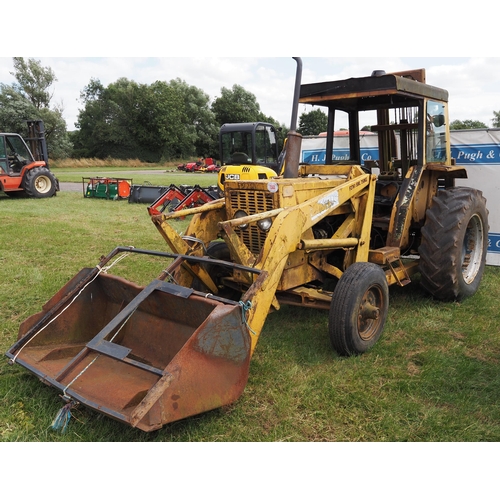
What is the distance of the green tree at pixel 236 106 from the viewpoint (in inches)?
1970

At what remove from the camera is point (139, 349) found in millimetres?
4102

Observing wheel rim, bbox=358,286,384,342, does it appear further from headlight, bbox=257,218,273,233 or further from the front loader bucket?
the front loader bucket

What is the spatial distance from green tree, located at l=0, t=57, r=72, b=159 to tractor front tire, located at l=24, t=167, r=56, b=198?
22111mm

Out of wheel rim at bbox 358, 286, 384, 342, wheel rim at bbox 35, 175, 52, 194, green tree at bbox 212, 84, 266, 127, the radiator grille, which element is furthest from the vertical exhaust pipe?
green tree at bbox 212, 84, 266, 127

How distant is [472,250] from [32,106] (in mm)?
39249

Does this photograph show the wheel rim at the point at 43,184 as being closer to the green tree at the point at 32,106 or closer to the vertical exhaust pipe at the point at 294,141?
the vertical exhaust pipe at the point at 294,141

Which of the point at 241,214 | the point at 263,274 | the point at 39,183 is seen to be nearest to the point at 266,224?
the point at 241,214

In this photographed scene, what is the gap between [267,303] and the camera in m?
3.70

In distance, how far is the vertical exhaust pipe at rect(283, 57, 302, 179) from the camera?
4.52 meters

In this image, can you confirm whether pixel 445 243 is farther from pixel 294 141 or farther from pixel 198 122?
pixel 198 122

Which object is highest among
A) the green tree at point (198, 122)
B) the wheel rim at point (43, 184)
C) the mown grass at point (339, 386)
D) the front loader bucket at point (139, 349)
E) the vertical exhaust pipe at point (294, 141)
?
the green tree at point (198, 122)

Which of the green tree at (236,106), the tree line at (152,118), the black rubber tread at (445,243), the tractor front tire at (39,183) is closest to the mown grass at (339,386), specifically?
the black rubber tread at (445,243)

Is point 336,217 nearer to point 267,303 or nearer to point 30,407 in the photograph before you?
point 267,303

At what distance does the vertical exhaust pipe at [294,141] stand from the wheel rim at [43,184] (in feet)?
45.7
